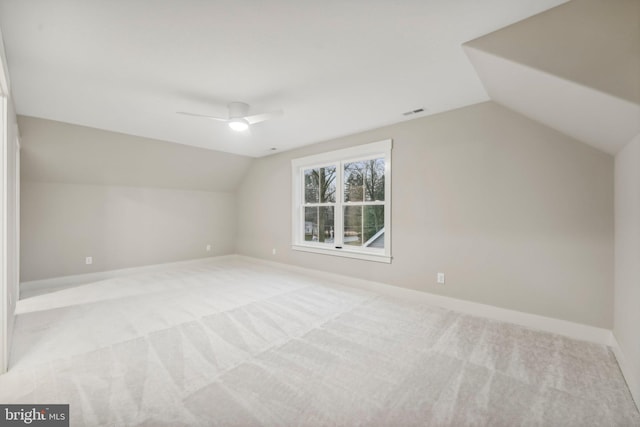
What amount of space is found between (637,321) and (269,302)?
3.31 meters

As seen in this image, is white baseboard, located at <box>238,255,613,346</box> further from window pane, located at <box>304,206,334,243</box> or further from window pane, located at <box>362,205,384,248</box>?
window pane, located at <box>304,206,334,243</box>

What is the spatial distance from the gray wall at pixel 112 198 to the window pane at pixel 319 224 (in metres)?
2.09

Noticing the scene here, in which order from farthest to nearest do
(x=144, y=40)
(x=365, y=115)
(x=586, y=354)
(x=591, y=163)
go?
(x=365, y=115) < (x=591, y=163) < (x=586, y=354) < (x=144, y=40)

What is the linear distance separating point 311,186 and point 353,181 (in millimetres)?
1022

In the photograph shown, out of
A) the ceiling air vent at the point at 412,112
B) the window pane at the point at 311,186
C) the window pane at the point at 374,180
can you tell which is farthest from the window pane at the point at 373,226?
the ceiling air vent at the point at 412,112

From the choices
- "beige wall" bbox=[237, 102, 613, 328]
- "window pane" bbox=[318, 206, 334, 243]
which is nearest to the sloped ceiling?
"beige wall" bbox=[237, 102, 613, 328]

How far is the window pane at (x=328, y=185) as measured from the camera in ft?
15.2

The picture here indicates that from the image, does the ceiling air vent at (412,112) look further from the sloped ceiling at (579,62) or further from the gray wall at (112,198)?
the gray wall at (112,198)

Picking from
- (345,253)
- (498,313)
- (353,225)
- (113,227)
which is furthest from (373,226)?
(113,227)

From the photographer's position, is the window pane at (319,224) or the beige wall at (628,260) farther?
the window pane at (319,224)

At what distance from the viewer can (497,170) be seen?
2.87 m

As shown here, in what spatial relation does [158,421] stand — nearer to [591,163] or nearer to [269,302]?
[269,302]

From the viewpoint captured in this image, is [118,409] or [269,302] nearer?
[118,409]

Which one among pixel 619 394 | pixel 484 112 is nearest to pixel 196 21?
pixel 484 112
